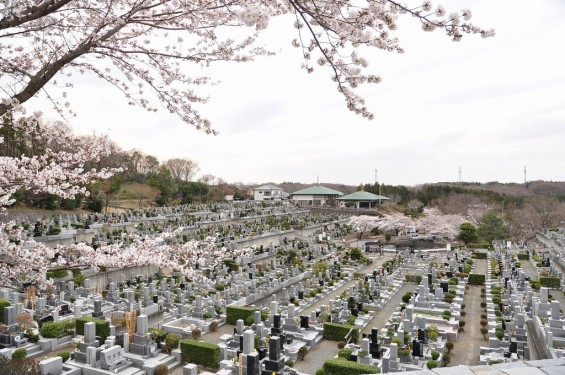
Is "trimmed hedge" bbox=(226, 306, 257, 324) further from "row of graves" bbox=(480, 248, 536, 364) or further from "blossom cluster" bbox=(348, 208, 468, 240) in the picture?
A: "blossom cluster" bbox=(348, 208, 468, 240)

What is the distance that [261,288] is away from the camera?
2084 centimetres

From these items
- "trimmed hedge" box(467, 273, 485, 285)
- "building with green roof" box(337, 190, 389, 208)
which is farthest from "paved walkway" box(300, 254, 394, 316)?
"building with green roof" box(337, 190, 389, 208)

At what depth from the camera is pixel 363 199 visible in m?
A: 66.4

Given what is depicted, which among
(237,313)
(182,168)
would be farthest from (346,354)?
(182,168)

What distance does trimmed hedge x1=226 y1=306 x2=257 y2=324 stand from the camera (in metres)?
15.9

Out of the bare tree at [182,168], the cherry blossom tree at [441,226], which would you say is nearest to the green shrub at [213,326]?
the cherry blossom tree at [441,226]

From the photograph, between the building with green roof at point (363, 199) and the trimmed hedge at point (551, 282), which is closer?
the trimmed hedge at point (551, 282)

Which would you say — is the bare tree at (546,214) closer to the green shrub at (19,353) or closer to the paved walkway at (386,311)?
the paved walkway at (386,311)

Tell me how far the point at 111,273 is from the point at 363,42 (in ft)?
69.2

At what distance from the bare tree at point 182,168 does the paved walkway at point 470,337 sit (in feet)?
199

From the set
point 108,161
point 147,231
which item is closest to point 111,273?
point 147,231

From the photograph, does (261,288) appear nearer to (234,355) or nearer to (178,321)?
(178,321)

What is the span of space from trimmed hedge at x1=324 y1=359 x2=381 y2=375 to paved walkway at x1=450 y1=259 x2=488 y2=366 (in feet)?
11.7

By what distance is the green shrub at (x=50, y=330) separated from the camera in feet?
43.3
